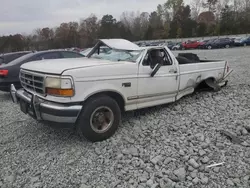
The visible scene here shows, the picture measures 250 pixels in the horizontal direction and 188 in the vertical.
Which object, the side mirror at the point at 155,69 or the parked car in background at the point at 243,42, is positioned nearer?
the side mirror at the point at 155,69

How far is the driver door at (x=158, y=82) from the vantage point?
4.43 meters

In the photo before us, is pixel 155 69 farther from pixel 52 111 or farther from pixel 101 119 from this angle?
pixel 52 111

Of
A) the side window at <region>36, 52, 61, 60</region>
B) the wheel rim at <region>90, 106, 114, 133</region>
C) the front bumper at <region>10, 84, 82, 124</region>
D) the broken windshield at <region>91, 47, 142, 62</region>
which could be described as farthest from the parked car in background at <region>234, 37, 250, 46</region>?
the front bumper at <region>10, 84, 82, 124</region>

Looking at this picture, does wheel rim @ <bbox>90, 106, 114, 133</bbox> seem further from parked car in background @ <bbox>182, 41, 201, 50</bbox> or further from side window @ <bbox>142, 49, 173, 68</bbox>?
parked car in background @ <bbox>182, 41, 201, 50</bbox>

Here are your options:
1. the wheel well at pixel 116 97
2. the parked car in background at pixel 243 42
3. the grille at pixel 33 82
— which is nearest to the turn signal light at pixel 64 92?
the grille at pixel 33 82

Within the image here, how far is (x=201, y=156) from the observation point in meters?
3.40

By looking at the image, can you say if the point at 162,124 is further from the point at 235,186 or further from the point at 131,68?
the point at 235,186

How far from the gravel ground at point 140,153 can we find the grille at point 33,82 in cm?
91

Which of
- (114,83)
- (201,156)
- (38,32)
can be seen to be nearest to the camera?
(201,156)

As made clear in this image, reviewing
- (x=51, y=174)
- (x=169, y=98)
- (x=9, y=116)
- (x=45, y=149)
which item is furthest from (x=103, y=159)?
(x=9, y=116)

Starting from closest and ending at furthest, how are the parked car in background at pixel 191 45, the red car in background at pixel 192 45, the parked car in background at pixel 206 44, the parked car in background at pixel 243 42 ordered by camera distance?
the parked car in background at pixel 243 42, the parked car in background at pixel 206 44, the red car in background at pixel 192 45, the parked car in background at pixel 191 45

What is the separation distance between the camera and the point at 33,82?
13.0 feet

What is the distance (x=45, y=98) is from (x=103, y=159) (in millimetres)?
1333

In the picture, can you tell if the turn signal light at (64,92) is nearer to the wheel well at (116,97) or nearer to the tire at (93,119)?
the tire at (93,119)
